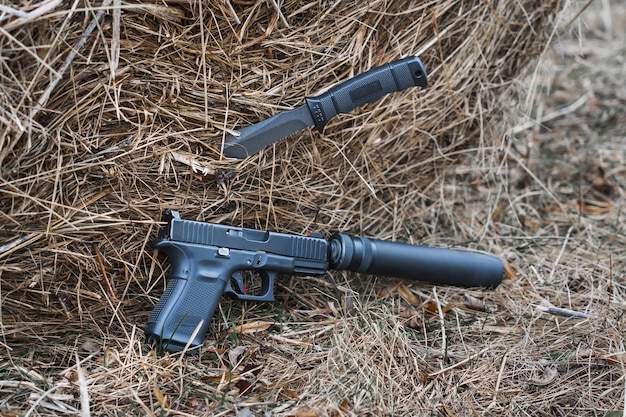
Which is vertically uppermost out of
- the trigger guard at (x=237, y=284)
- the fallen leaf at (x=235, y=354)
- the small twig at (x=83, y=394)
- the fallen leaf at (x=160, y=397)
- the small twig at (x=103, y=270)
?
the small twig at (x=103, y=270)

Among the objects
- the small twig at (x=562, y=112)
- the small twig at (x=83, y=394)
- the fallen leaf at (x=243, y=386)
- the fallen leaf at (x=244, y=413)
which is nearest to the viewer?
the small twig at (x=83, y=394)

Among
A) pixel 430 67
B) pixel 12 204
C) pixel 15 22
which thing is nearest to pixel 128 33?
pixel 15 22

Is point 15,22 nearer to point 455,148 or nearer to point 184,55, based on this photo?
point 184,55

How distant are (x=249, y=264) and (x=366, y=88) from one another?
0.89 m

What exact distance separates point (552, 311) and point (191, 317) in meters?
1.60

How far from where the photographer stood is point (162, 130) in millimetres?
2559

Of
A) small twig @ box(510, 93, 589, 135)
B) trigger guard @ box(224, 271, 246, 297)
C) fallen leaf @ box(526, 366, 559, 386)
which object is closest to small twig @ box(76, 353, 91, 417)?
trigger guard @ box(224, 271, 246, 297)

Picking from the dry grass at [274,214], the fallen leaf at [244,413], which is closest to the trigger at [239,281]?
the dry grass at [274,214]

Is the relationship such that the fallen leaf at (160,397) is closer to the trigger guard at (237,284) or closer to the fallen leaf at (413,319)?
the trigger guard at (237,284)

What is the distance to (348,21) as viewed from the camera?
2.83 metres

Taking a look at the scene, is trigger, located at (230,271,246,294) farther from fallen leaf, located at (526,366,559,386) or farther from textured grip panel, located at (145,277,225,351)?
fallen leaf, located at (526,366,559,386)

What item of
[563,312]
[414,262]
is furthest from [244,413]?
[563,312]

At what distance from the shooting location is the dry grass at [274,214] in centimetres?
234

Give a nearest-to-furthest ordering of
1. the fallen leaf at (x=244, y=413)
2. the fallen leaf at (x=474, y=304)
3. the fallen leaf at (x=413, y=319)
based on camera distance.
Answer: the fallen leaf at (x=244, y=413), the fallen leaf at (x=413, y=319), the fallen leaf at (x=474, y=304)
